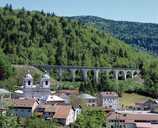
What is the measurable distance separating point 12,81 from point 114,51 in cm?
3812

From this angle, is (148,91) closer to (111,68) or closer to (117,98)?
(117,98)

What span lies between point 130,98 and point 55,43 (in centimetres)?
2868

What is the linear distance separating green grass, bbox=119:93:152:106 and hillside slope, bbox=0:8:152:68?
1886cm

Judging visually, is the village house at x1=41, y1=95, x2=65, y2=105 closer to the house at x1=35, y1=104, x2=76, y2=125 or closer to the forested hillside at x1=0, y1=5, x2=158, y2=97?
the house at x1=35, y1=104, x2=76, y2=125

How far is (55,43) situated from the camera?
331 ft

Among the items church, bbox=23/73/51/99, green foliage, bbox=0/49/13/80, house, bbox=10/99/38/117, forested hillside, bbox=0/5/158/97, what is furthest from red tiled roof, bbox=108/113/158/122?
forested hillside, bbox=0/5/158/97

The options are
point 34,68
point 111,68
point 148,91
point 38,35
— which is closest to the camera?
point 148,91

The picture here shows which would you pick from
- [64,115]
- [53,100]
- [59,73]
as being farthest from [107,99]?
[64,115]

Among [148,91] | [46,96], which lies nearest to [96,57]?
[148,91]

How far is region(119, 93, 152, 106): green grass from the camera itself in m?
70.9

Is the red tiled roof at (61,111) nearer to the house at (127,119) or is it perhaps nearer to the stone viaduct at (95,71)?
the house at (127,119)

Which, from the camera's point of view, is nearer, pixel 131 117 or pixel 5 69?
pixel 131 117

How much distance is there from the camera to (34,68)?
84375mm

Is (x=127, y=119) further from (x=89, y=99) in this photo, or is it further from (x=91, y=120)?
(x=89, y=99)
